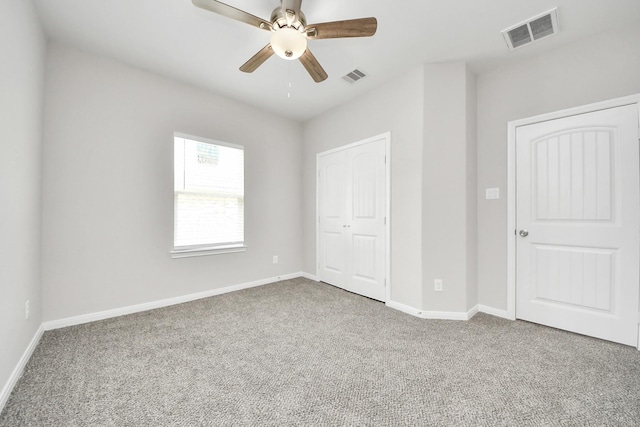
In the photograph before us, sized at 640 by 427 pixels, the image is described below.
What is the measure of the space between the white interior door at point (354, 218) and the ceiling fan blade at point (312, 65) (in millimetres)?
1223

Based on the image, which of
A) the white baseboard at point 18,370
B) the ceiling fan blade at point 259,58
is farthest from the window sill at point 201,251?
the ceiling fan blade at point 259,58

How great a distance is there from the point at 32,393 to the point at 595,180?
442 cm

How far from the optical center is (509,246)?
2.69 metres

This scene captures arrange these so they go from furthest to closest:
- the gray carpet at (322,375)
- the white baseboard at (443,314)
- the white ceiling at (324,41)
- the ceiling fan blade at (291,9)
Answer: the white baseboard at (443,314)
the white ceiling at (324,41)
the ceiling fan blade at (291,9)
the gray carpet at (322,375)

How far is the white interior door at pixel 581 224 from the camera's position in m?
2.12

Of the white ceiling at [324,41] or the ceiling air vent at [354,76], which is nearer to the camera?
the white ceiling at [324,41]

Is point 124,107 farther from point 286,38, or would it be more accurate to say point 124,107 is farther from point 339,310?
point 339,310

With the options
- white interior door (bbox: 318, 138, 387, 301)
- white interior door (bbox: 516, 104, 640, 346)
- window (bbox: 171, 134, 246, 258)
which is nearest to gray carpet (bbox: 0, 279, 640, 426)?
white interior door (bbox: 516, 104, 640, 346)

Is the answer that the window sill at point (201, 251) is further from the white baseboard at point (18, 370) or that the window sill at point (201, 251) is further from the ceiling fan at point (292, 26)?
the ceiling fan at point (292, 26)

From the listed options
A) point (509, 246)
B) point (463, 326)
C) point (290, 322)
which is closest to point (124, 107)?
point (290, 322)

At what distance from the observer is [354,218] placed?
3562 mm

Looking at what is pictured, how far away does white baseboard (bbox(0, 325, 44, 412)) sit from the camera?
1.47 m

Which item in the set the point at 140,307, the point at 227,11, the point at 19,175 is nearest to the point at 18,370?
the point at 140,307

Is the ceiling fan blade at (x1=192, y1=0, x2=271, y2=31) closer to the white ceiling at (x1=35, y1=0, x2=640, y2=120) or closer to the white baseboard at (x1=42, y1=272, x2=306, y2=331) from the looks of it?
the white ceiling at (x1=35, y1=0, x2=640, y2=120)
